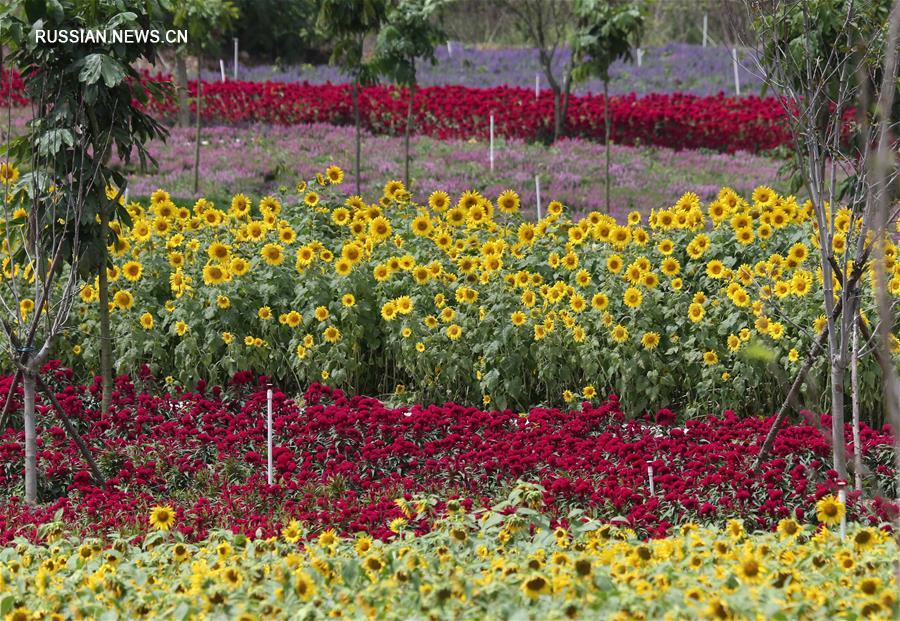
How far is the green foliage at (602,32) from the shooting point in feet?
45.3

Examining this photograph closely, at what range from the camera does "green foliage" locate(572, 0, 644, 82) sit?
13.8 metres

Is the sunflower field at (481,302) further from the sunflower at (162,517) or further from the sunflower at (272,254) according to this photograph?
the sunflower at (162,517)

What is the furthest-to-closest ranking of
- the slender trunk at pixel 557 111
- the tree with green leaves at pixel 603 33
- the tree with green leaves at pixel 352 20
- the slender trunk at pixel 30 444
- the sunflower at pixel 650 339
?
the slender trunk at pixel 557 111 → the tree with green leaves at pixel 603 33 → the tree with green leaves at pixel 352 20 → the sunflower at pixel 650 339 → the slender trunk at pixel 30 444

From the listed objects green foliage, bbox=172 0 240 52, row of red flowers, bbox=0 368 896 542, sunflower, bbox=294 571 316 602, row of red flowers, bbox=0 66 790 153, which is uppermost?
green foliage, bbox=172 0 240 52

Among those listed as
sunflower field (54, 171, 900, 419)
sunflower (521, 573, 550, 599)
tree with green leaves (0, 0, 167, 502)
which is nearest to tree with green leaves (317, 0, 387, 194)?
sunflower field (54, 171, 900, 419)

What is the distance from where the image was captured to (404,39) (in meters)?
14.0

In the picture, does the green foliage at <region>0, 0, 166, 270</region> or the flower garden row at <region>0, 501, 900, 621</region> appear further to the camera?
the green foliage at <region>0, 0, 166, 270</region>

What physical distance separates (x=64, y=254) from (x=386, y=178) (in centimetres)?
852

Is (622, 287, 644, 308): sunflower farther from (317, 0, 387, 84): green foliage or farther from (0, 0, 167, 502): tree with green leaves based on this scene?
(317, 0, 387, 84): green foliage

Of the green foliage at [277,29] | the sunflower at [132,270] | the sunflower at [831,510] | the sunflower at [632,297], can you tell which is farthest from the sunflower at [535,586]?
the green foliage at [277,29]

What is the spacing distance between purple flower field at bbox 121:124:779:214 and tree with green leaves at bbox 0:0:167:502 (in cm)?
693

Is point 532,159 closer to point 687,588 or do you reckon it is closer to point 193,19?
point 193,19

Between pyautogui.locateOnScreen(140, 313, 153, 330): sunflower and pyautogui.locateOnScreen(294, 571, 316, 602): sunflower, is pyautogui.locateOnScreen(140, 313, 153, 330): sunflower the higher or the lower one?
the lower one

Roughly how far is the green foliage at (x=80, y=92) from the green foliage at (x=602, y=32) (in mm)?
7578
